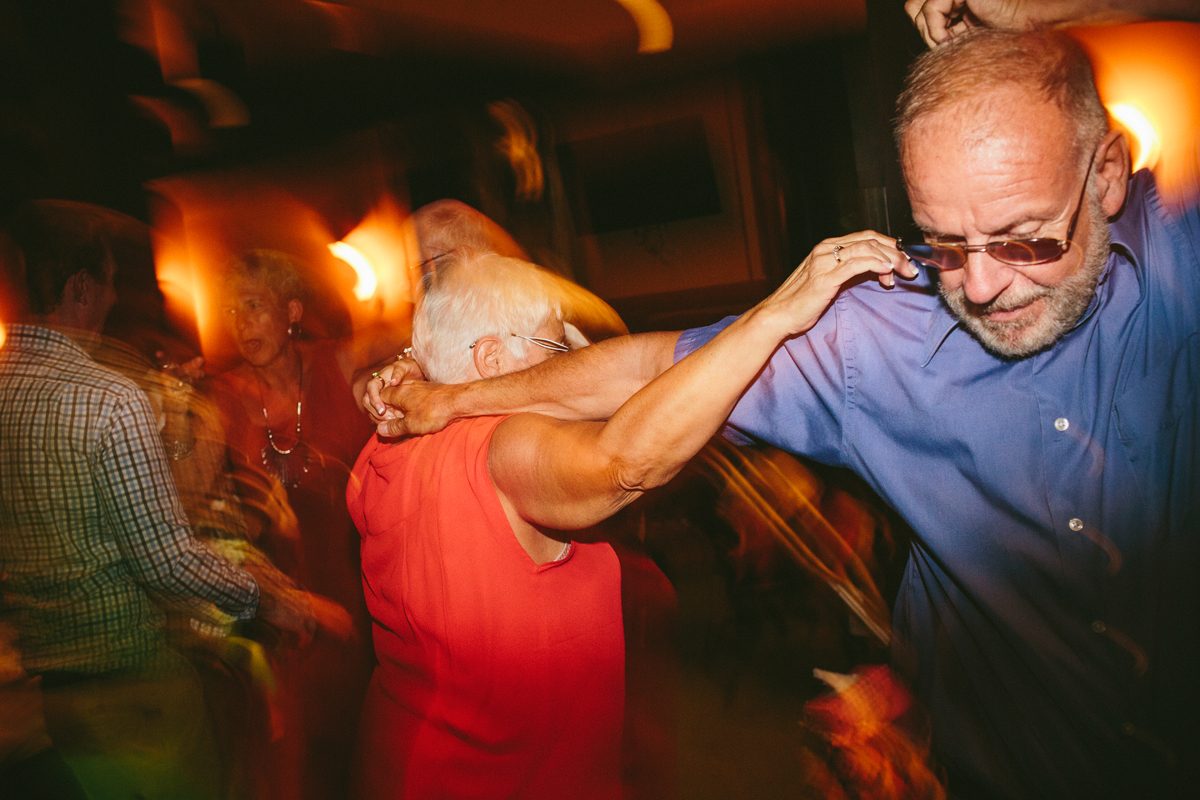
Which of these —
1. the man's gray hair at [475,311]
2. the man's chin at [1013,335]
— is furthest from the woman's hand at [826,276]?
the man's gray hair at [475,311]

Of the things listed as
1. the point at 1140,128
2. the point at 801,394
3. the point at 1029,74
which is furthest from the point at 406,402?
the point at 1140,128

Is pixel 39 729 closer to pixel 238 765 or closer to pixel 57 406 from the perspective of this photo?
pixel 238 765

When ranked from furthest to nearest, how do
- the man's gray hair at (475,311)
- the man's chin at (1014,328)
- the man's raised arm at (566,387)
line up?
the man's gray hair at (475,311)
the man's raised arm at (566,387)
the man's chin at (1014,328)

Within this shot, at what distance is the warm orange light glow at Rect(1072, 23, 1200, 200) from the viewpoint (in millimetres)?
1241

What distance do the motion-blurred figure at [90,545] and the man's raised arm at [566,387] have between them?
1203 mm

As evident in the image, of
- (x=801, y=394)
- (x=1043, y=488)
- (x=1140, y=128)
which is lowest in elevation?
(x=1043, y=488)

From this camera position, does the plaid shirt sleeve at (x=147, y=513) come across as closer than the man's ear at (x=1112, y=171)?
No

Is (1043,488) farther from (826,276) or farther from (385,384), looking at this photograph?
(385,384)

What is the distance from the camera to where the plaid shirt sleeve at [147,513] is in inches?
→ 84.4

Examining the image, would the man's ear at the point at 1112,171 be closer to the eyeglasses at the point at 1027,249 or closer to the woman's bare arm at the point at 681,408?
Answer: the eyeglasses at the point at 1027,249

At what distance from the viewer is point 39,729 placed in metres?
2.60

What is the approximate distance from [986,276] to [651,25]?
3984mm

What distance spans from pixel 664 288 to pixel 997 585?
11.2 ft

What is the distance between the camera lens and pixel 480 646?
58.5 inches
